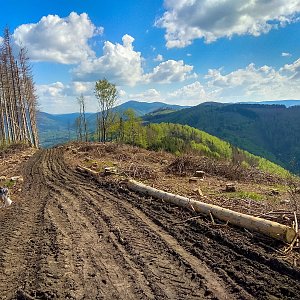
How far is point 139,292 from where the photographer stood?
5.87 metres

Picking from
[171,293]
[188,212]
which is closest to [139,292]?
[171,293]

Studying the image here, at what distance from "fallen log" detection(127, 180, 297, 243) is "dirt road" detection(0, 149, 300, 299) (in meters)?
0.39

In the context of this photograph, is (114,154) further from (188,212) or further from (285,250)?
(285,250)

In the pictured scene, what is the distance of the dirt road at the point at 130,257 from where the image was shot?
19.4ft

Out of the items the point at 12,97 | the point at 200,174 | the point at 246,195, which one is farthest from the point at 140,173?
the point at 12,97

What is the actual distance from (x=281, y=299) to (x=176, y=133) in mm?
177019

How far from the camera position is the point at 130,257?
7.39m

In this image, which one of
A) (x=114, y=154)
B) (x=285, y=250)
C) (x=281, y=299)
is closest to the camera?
(x=281, y=299)

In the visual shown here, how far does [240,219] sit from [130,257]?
347 centimetres

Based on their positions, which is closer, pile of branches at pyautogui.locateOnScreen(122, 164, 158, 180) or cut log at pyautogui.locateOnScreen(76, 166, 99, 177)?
pile of branches at pyautogui.locateOnScreen(122, 164, 158, 180)

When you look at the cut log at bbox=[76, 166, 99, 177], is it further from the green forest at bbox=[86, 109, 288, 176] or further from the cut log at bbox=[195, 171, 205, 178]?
the green forest at bbox=[86, 109, 288, 176]

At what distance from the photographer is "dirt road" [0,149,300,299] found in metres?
5.93

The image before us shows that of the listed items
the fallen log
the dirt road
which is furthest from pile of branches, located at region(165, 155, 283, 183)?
the dirt road

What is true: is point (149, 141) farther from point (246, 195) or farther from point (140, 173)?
point (246, 195)
